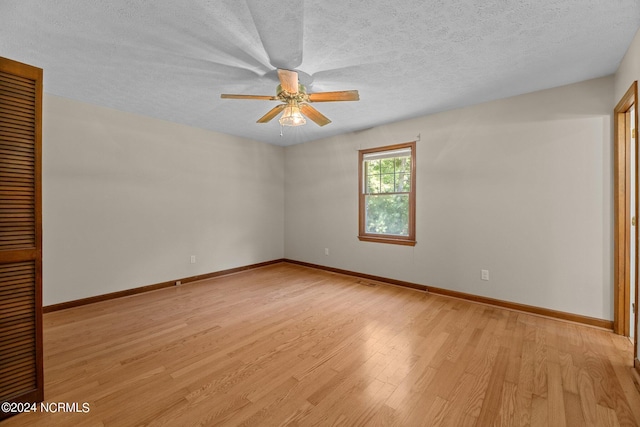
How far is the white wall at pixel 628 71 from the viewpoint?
202 cm

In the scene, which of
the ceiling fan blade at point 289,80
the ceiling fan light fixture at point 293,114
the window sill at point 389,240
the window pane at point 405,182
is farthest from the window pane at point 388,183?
the ceiling fan blade at point 289,80

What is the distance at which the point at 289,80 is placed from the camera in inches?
87.1

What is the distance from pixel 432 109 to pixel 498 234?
1.82 meters

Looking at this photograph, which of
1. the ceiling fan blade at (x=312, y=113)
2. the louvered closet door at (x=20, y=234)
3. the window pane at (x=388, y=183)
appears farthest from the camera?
the window pane at (x=388, y=183)

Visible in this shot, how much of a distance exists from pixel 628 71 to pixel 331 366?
349 centimetres

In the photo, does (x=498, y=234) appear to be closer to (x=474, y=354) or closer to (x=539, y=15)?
(x=474, y=354)

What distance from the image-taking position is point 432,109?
11.6ft

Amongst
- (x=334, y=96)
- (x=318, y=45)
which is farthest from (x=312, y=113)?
(x=318, y=45)

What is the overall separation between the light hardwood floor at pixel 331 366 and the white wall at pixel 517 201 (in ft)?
1.53

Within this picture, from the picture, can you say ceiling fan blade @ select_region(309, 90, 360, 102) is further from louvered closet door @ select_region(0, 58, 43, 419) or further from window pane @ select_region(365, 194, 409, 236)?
window pane @ select_region(365, 194, 409, 236)

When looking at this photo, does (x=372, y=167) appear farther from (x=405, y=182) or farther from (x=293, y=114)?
(x=293, y=114)

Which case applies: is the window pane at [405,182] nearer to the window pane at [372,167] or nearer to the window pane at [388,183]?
the window pane at [388,183]

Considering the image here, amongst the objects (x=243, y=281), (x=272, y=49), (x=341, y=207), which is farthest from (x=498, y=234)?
(x=243, y=281)

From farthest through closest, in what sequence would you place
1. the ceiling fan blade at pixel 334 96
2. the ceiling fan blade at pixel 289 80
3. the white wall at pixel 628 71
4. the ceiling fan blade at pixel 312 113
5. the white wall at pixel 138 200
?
the white wall at pixel 138 200 → the ceiling fan blade at pixel 312 113 → the ceiling fan blade at pixel 334 96 → the ceiling fan blade at pixel 289 80 → the white wall at pixel 628 71
